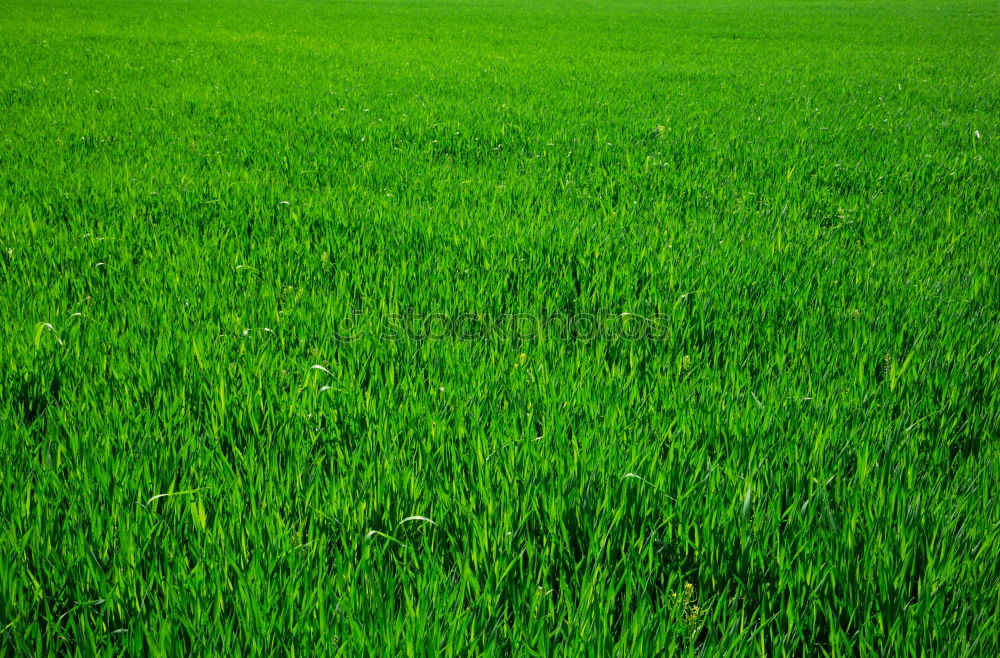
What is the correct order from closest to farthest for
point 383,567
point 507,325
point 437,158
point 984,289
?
point 383,567
point 507,325
point 984,289
point 437,158

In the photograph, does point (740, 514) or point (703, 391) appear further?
point (703, 391)

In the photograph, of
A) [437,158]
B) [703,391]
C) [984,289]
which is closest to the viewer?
[703,391]

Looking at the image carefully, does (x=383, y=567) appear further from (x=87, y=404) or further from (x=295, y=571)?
(x=87, y=404)

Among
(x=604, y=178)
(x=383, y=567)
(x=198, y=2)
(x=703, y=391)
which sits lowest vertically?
(x=383, y=567)

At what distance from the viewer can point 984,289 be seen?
3.01 m

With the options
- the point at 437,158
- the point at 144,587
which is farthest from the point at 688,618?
the point at 437,158

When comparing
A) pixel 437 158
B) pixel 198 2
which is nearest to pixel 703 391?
pixel 437 158

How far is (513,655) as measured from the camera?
1190 millimetres

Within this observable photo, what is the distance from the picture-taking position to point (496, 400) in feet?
6.74

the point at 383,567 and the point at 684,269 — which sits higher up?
the point at 684,269

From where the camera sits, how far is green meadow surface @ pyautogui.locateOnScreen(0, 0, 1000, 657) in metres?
1.31

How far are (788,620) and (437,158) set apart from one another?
16.3 feet

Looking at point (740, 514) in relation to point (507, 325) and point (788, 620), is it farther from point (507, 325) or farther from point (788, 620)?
point (507, 325)

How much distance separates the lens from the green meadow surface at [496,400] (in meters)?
1.31
